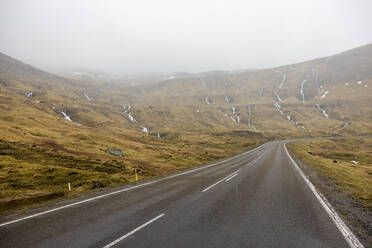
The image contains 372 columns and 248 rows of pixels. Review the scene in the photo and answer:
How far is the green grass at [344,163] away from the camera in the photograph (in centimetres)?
1560

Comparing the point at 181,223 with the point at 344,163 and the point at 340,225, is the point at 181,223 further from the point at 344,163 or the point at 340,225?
the point at 344,163

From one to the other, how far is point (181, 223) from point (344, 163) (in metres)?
45.5

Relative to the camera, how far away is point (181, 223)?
7988mm

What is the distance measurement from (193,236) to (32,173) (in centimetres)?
2311

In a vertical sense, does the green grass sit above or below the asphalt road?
below

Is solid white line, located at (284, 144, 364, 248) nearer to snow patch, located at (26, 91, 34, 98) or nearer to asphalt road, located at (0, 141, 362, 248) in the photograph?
asphalt road, located at (0, 141, 362, 248)

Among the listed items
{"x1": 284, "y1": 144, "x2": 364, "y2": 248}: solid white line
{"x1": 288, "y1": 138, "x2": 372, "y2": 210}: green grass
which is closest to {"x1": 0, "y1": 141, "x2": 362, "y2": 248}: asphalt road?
{"x1": 284, "y1": 144, "x2": 364, "y2": 248}: solid white line

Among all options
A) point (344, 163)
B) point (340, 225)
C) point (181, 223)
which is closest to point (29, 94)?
point (344, 163)

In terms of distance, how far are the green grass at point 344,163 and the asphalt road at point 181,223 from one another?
4938 mm

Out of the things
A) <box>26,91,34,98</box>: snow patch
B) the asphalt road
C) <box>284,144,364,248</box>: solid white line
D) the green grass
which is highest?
<box>26,91,34,98</box>: snow patch

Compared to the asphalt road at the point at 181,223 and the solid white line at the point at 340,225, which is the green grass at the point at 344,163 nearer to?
the solid white line at the point at 340,225

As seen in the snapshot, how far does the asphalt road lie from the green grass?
16.2 feet

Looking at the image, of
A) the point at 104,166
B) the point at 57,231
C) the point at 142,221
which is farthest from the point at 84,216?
the point at 104,166

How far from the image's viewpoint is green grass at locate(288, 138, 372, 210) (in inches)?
614
